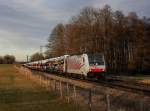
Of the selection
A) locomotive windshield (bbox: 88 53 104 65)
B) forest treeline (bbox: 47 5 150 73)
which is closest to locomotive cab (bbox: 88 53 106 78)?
locomotive windshield (bbox: 88 53 104 65)

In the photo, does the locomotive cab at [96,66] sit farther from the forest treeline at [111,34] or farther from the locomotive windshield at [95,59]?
the forest treeline at [111,34]

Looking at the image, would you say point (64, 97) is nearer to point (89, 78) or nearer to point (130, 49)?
point (89, 78)

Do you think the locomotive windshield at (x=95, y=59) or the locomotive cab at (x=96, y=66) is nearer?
the locomotive cab at (x=96, y=66)

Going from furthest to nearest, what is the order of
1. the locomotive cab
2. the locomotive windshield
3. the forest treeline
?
1. the forest treeline
2. the locomotive windshield
3. the locomotive cab

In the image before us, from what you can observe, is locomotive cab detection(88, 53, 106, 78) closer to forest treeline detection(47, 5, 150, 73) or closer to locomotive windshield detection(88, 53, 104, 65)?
locomotive windshield detection(88, 53, 104, 65)

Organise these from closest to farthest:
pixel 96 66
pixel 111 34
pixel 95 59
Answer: pixel 96 66
pixel 95 59
pixel 111 34

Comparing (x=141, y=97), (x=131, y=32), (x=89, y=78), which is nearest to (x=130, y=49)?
(x=131, y=32)

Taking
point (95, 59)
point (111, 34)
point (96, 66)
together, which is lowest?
point (96, 66)

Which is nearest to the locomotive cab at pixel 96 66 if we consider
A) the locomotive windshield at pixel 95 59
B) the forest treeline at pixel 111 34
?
the locomotive windshield at pixel 95 59

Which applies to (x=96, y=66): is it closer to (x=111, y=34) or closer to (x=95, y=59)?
(x=95, y=59)

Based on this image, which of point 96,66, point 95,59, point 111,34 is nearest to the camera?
point 96,66

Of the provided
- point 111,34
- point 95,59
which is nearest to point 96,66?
point 95,59

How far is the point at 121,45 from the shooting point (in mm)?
92625

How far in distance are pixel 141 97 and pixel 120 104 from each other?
3644 millimetres
